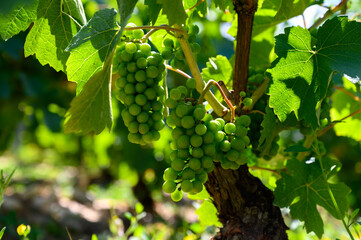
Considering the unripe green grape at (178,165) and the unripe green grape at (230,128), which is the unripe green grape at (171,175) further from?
the unripe green grape at (230,128)

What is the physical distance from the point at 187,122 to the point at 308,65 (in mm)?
404

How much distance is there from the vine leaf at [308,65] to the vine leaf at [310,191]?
280 mm

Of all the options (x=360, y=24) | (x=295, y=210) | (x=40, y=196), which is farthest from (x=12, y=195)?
(x=360, y=24)

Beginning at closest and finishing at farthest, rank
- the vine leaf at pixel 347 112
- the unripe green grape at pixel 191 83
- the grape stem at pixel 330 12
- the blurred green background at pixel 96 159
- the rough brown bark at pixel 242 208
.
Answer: the unripe green grape at pixel 191 83
the rough brown bark at pixel 242 208
the grape stem at pixel 330 12
the vine leaf at pixel 347 112
the blurred green background at pixel 96 159

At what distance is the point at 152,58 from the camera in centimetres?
99

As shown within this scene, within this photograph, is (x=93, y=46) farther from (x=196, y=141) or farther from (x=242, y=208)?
(x=242, y=208)

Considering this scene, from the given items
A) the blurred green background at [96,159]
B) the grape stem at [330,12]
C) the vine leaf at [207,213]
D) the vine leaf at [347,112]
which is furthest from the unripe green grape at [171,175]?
the blurred green background at [96,159]

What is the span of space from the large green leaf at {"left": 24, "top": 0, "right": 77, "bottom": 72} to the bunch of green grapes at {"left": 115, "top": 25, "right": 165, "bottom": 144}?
0.24 metres

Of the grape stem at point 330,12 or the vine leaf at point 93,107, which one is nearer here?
the vine leaf at point 93,107

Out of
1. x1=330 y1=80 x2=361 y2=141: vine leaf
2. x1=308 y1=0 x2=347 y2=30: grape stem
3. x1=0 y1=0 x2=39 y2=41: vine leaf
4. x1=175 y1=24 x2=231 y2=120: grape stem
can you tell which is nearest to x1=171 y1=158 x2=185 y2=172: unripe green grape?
x1=175 y1=24 x2=231 y2=120: grape stem

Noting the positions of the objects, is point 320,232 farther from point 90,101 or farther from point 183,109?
point 90,101

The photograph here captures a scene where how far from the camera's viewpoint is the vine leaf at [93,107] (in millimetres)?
953

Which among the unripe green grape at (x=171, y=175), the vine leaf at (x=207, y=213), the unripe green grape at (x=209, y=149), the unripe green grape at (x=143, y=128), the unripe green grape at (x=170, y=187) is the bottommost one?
the vine leaf at (x=207, y=213)

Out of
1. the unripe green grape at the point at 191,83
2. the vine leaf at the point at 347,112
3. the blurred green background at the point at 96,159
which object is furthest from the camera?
the blurred green background at the point at 96,159
